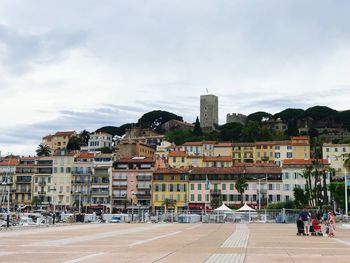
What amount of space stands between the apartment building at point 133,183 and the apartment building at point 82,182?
5675mm

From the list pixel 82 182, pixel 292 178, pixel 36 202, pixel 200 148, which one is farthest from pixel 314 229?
pixel 200 148

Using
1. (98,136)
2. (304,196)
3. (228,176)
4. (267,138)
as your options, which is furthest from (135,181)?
(98,136)

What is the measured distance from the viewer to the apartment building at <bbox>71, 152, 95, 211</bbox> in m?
120

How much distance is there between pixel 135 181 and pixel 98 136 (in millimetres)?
69413

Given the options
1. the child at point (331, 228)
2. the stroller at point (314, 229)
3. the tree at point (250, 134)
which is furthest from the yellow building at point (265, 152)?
the child at point (331, 228)

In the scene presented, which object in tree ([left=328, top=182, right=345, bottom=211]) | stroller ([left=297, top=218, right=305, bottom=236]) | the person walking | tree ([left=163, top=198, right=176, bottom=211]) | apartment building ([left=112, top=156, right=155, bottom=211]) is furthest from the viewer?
apartment building ([left=112, top=156, right=155, bottom=211])

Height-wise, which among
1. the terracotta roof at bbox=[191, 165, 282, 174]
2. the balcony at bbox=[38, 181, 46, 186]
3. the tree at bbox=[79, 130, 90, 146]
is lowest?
the balcony at bbox=[38, 181, 46, 186]

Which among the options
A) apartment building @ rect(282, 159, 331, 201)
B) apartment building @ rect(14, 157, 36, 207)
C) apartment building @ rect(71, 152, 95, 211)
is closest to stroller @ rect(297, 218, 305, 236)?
apartment building @ rect(282, 159, 331, 201)

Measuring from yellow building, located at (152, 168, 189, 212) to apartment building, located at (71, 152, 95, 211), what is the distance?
15.5 meters

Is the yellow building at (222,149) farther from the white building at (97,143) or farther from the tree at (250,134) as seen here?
the white building at (97,143)

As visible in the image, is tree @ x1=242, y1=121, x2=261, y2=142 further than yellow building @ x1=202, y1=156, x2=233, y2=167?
Yes

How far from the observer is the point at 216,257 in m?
18.9

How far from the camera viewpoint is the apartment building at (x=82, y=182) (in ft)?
394

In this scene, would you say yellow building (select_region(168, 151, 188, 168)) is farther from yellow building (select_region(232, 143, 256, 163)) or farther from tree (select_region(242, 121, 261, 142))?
tree (select_region(242, 121, 261, 142))
